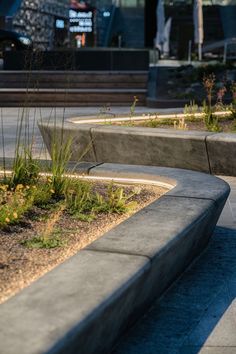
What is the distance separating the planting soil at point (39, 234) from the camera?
4.49 metres

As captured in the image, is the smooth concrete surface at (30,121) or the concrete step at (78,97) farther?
the concrete step at (78,97)

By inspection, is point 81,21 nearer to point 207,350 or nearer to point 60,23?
point 60,23

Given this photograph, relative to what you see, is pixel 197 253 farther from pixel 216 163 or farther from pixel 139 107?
pixel 139 107

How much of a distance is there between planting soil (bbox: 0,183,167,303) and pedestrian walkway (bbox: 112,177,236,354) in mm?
626

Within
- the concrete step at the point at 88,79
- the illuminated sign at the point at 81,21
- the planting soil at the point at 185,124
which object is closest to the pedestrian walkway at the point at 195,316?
the planting soil at the point at 185,124

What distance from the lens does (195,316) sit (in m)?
4.97

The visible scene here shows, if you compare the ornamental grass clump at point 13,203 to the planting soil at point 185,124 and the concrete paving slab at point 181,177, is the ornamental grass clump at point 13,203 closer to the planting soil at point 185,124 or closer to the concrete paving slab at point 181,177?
the concrete paving slab at point 181,177

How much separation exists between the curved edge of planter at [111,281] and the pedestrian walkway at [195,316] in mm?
102

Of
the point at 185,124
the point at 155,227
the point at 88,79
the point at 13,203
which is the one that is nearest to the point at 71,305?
the point at 155,227

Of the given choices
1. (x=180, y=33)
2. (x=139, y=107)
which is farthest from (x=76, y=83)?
(x=180, y=33)

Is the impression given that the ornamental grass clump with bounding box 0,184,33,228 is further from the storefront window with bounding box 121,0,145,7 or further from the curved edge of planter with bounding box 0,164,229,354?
the storefront window with bounding box 121,0,145,7

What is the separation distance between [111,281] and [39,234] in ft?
4.91

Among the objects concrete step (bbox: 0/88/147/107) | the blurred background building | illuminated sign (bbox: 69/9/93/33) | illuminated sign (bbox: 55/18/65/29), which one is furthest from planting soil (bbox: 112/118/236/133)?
the blurred background building

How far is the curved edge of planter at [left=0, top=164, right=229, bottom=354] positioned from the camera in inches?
135
